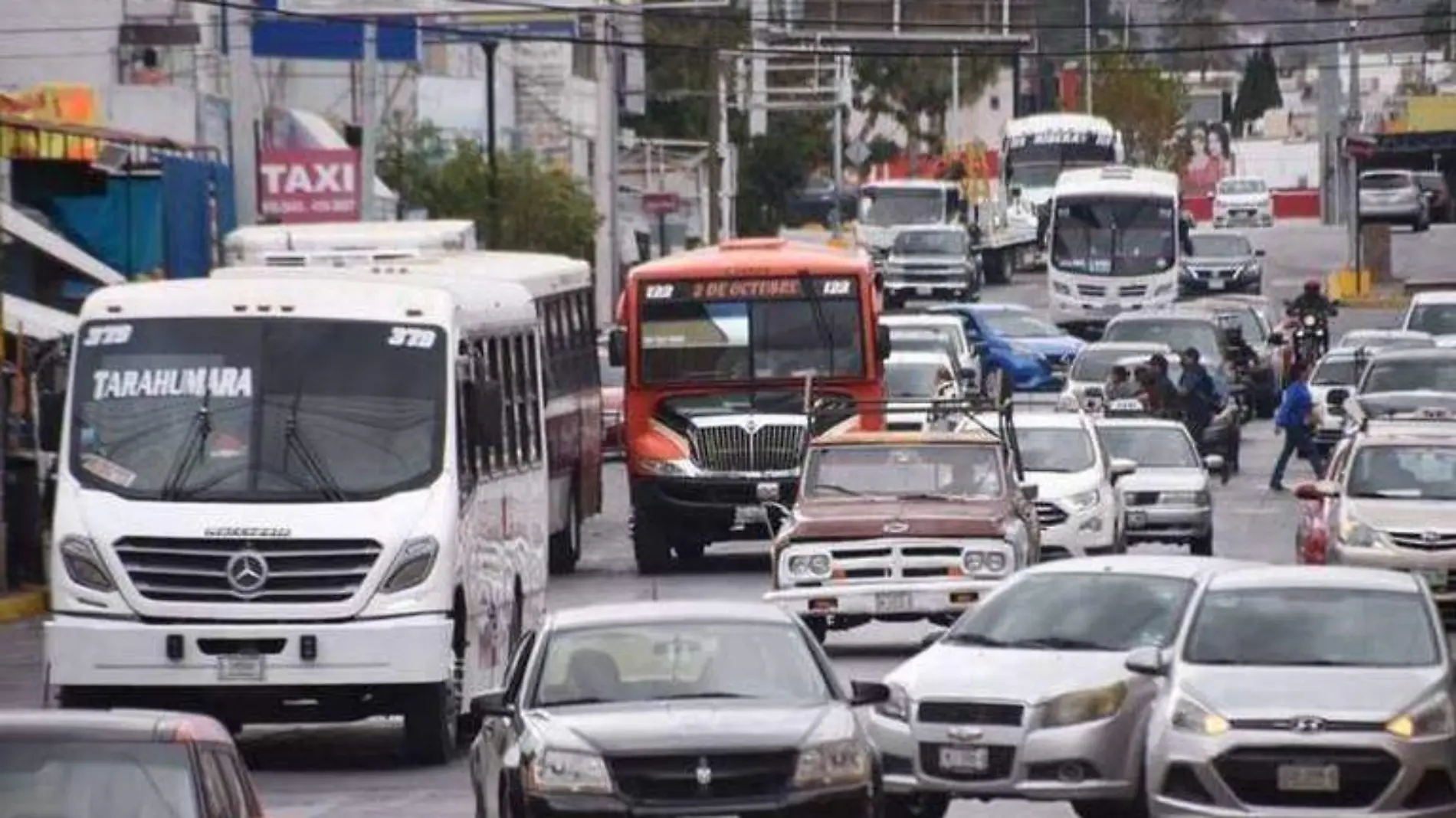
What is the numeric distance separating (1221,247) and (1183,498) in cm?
4685

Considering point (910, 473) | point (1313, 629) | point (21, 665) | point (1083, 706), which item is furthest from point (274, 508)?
point (910, 473)

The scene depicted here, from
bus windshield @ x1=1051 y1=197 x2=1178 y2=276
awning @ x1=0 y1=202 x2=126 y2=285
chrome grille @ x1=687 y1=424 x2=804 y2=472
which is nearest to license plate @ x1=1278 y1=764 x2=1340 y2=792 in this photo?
chrome grille @ x1=687 y1=424 x2=804 y2=472

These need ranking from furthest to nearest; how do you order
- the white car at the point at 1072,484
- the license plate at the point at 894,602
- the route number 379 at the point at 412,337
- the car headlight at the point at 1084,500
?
the car headlight at the point at 1084,500 < the white car at the point at 1072,484 < the license plate at the point at 894,602 < the route number 379 at the point at 412,337

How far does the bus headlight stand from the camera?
75.8 feet

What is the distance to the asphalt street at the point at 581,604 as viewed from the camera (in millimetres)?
21844

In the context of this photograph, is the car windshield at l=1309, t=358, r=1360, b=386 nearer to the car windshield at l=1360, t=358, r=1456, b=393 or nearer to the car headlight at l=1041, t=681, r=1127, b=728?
the car windshield at l=1360, t=358, r=1456, b=393

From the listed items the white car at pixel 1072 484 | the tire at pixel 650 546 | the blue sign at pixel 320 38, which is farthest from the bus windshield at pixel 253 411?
the blue sign at pixel 320 38

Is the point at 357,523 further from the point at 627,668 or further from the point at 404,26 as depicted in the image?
the point at 404,26

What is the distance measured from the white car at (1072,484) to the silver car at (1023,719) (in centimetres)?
1379

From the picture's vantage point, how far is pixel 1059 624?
21.0m

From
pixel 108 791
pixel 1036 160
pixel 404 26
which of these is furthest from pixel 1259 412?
pixel 108 791

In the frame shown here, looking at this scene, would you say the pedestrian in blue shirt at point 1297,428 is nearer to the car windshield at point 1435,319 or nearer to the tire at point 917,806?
the car windshield at point 1435,319

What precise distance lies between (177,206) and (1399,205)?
196 ft

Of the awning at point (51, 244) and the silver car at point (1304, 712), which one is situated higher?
the awning at point (51, 244)
